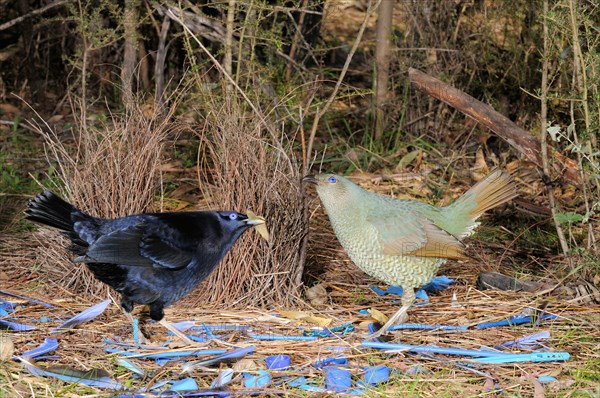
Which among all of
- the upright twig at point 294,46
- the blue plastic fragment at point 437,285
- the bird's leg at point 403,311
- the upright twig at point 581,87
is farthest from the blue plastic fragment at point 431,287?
the upright twig at point 294,46

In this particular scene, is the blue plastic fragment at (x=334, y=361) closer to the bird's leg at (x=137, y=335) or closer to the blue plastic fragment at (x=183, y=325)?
the blue plastic fragment at (x=183, y=325)

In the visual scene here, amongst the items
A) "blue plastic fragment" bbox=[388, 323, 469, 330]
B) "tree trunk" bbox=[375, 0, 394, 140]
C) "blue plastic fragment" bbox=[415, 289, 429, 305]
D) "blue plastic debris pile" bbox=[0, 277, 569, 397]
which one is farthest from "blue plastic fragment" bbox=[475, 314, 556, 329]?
"tree trunk" bbox=[375, 0, 394, 140]

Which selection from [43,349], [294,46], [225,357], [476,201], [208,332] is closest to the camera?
[225,357]

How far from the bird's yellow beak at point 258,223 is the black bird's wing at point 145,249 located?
38 cm

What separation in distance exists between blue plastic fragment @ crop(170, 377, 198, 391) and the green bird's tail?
6.74 ft

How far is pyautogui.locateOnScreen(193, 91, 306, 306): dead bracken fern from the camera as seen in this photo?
5.25 metres

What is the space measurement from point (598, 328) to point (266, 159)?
215 cm

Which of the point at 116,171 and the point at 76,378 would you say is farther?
the point at 116,171

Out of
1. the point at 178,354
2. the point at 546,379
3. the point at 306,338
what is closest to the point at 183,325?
the point at 178,354

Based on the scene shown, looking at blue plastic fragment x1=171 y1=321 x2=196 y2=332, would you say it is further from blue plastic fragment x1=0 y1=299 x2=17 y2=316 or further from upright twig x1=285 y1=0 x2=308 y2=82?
upright twig x1=285 y1=0 x2=308 y2=82

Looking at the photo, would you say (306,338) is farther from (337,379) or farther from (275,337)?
(337,379)

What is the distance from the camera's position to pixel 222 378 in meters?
4.24

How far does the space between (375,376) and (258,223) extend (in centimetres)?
111

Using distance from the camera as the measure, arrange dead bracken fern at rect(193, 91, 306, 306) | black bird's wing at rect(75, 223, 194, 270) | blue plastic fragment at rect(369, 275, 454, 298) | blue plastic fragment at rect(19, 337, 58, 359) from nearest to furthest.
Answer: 1. blue plastic fragment at rect(19, 337, 58, 359)
2. black bird's wing at rect(75, 223, 194, 270)
3. dead bracken fern at rect(193, 91, 306, 306)
4. blue plastic fragment at rect(369, 275, 454, 298)
